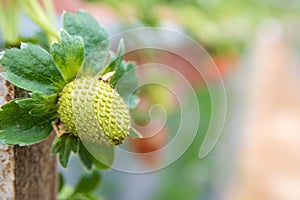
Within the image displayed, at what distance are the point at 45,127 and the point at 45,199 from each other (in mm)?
51

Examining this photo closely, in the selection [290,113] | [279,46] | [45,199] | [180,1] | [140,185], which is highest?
[279,46]

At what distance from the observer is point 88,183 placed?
0.36 metres

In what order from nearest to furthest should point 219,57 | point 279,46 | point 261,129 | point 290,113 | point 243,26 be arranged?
point 219,57
point 243,26
point 261,129
point 290,113
point 279,46

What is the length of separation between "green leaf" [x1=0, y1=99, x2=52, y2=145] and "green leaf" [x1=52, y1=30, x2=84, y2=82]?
2 centimetres

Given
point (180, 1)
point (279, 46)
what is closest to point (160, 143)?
point (180, 1)

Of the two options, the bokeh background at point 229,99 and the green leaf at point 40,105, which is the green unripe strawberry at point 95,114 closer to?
the green leaf at point 40,105

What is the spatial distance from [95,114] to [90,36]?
0.06 meters

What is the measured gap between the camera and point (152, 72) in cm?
75

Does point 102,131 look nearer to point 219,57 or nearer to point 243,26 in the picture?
point 219,57

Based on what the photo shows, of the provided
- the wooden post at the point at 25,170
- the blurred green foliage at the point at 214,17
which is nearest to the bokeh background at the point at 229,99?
the blurred green foliage at the point at 214,17

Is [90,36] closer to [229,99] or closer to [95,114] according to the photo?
[95,114]

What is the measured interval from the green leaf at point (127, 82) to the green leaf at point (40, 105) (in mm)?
35

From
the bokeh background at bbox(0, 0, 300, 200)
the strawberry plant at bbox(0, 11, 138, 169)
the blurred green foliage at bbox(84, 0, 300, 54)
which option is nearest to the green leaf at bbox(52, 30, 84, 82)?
the strawberry plant at bbox(0, 11, 138, 169)

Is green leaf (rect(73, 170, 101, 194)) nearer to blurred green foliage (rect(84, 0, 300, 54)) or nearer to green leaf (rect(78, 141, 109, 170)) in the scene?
green leaf (rect(78, 141, 109, 170))
